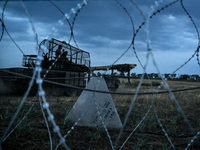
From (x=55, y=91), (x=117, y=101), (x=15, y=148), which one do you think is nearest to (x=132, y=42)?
(x=15, y=148)

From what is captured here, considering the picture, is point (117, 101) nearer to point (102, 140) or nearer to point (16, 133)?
point (102, 140)

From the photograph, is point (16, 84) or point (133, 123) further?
point (16, 84)

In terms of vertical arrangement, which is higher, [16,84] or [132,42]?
[132,42]

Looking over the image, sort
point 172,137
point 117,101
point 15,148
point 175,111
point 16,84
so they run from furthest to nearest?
point 16,84 → point 117,101 → point 175,111 → point 172,137 → point 15,148

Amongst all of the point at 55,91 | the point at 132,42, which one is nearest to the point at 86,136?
the point at 132,42

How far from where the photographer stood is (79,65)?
1251cm

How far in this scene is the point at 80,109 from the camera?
368 centimetres

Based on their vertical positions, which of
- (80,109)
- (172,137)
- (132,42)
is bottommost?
(172,137)

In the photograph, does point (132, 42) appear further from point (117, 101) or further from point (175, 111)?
point (117, 101)

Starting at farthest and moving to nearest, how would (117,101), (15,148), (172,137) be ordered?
(117,101)
(172,137)
(15,148)

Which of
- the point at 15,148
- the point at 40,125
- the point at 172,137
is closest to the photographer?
the point at 15,148

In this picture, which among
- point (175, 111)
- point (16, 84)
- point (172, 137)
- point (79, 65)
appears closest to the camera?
point (172, 137)

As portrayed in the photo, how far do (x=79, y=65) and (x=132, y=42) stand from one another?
10.1m

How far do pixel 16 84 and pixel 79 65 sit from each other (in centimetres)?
460
